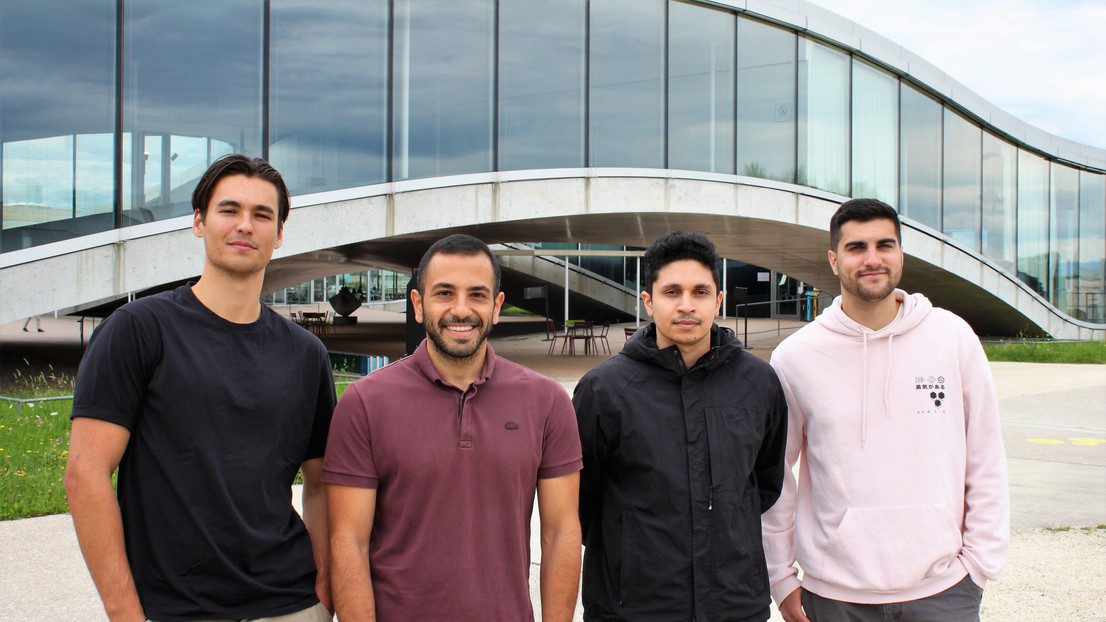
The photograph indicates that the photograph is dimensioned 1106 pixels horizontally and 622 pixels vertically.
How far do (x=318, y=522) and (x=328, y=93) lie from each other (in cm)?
1259

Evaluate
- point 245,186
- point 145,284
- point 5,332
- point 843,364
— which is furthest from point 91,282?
point 5,332

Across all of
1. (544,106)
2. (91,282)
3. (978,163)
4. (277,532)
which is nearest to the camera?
(277,532)

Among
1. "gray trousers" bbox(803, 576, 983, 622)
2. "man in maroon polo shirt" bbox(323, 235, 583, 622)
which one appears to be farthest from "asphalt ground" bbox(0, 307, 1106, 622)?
"man in maroon polo shirt" bbox(323, 235, 583, 622)

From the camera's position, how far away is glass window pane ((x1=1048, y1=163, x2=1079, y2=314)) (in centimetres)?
2578

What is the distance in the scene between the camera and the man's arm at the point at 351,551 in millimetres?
2301

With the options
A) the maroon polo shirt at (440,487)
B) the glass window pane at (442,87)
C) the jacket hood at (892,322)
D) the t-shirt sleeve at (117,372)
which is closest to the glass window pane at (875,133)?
the glass window pane at (442,87)

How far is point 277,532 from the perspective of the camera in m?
2.30

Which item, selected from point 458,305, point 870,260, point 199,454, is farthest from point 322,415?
point 870,260

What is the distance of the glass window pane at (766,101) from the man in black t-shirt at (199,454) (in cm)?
1612

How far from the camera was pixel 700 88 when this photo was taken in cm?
1719

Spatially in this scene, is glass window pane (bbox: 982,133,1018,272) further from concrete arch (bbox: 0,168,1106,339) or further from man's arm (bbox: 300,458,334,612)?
man's arm (bbox: 300,458,334,612)

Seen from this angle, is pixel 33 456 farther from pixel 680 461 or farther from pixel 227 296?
pixel 680 461

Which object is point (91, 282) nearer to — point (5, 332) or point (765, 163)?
point (765, 163)

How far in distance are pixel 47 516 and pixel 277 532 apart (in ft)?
14.3
